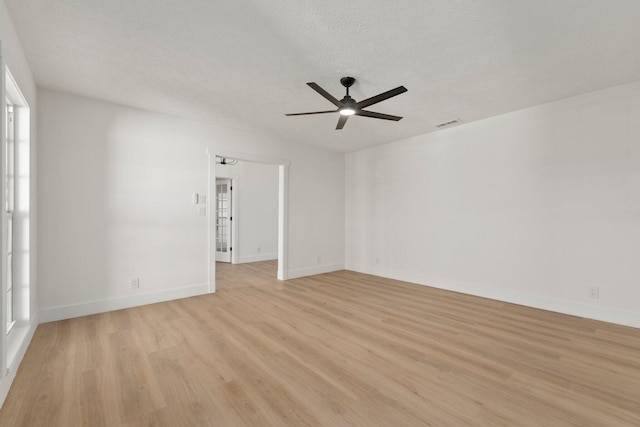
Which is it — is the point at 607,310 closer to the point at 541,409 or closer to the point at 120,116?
the point at 541,409

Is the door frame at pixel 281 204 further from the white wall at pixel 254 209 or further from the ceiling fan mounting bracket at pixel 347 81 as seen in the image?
the ceiling fan mounting bracket at pixel 347 81

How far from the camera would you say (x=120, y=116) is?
370cm

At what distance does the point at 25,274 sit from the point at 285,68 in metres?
3.16

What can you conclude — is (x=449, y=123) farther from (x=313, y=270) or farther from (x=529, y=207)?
(x=313, y=270)

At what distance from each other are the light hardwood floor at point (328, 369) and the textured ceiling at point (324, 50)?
2642 mm

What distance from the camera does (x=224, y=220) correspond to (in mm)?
7336

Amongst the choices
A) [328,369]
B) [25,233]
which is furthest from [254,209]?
[328,369]

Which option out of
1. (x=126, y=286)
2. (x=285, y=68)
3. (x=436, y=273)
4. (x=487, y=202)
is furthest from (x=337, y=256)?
(x=285, y=68)

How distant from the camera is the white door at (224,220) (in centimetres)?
721

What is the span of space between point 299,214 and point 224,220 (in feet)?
8.70

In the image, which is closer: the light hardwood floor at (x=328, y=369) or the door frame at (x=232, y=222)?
the light hardwood floor at (x=328, y=369)

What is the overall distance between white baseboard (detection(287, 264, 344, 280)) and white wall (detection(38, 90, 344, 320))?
1.70 m

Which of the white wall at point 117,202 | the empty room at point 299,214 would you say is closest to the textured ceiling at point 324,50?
the empty room at point 299,214

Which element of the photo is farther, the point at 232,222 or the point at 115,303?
the point at 232,222
